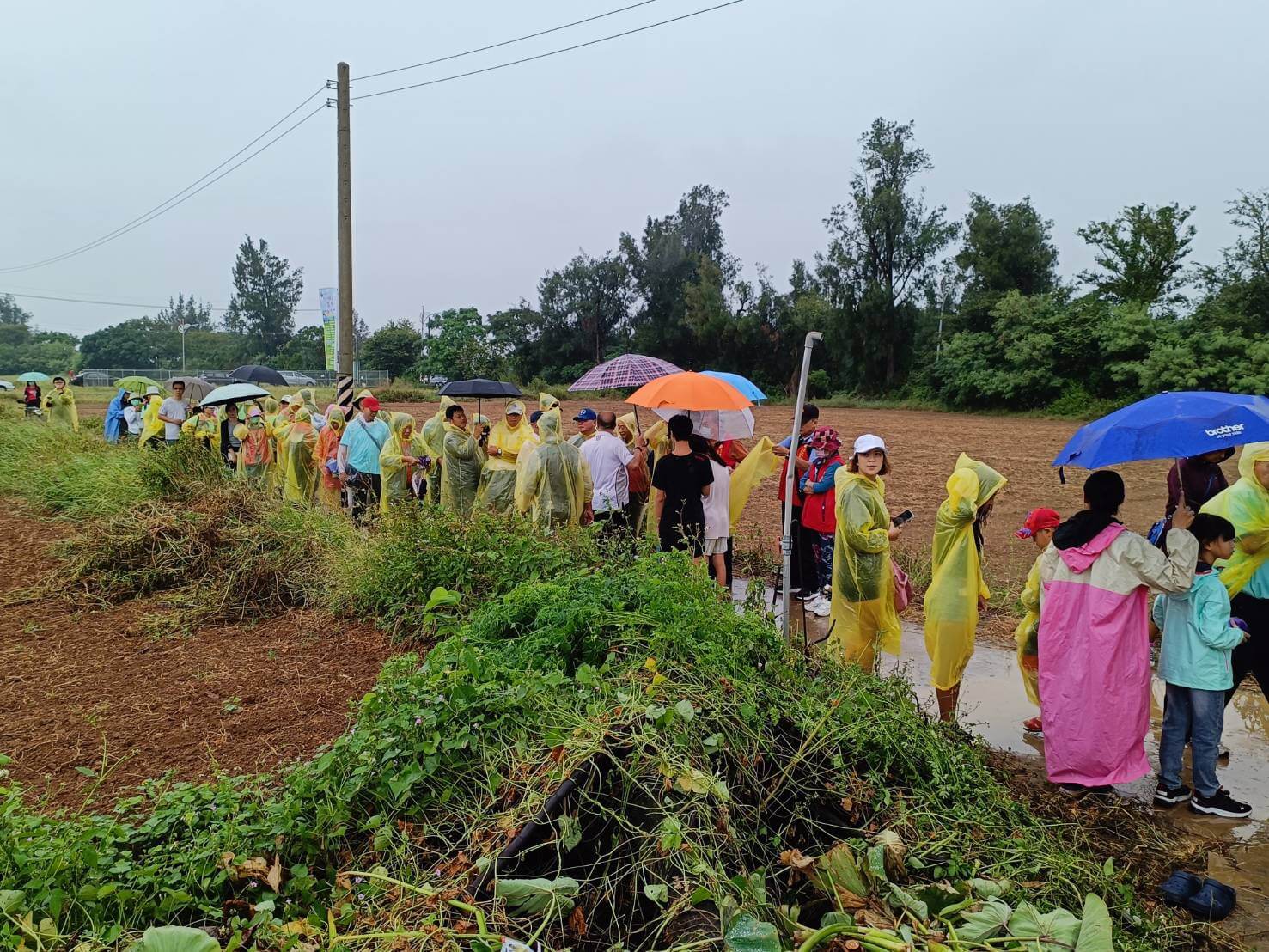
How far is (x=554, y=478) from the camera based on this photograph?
7699mm

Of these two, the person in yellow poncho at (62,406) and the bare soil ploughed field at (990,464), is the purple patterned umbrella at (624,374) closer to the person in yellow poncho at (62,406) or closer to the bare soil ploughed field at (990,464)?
the bare soil ploughed field at (990,464)

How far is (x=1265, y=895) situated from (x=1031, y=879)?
1509 mm

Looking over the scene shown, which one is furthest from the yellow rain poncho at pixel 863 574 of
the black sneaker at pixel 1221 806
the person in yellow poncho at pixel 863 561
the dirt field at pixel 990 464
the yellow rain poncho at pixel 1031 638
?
the dirt field at pixel 990 464

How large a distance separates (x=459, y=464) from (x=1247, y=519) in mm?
6966

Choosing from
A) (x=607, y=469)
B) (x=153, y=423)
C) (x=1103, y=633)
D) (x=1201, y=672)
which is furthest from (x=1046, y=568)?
(x=153, y=423)

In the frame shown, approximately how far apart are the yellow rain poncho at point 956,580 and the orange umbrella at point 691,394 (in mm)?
1982

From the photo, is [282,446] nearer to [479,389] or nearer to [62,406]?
[479,389]

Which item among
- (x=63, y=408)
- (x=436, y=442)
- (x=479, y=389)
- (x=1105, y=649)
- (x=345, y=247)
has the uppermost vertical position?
(x=345, y=247)

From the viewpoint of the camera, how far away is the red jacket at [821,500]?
277 inches

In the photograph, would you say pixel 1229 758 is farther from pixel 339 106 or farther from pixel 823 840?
pixel 339 106

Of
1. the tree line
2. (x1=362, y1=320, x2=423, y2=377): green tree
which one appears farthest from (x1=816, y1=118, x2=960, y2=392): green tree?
(x1=362, y1=320, x2=423, y2=377): green tree

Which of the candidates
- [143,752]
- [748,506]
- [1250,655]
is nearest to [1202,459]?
[1250,655]

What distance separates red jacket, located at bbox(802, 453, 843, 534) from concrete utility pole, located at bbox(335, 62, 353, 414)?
26.6ft

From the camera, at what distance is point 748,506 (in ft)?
44.1
